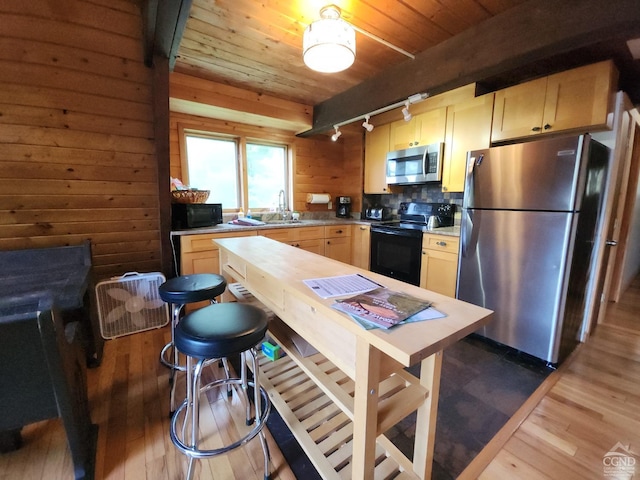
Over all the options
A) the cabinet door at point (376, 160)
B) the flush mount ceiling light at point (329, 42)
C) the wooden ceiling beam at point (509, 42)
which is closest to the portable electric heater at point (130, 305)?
the flush mount ceiling light at point (329, 42)

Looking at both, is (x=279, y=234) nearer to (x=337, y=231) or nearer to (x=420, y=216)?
(x=337, y=231)

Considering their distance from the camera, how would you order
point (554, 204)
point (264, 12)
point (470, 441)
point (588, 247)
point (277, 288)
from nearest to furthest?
point (277, 288) → point (470, 441) → point (264, 12) → point (554, 204) → point (588, 247)

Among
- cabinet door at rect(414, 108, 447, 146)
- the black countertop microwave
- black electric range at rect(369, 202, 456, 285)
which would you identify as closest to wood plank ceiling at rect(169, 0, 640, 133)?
cabinet door at rect(414, 108, 447, 146)

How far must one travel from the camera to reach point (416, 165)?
319 cm

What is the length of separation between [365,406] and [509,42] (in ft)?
6.83

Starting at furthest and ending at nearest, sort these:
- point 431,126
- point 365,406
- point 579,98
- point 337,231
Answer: point 337,231
point 431,126
point 579,98
point 365,406

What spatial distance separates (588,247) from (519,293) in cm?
62

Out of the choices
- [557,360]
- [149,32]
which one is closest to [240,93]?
[149,32]

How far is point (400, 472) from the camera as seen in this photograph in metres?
1.11

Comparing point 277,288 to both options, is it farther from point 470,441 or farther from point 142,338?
point 142,338

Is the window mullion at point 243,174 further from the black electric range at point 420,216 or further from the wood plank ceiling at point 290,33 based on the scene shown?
the black electric range at point 420,216

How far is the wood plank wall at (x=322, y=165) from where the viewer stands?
3811 mm

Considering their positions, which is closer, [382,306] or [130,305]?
[382,306]

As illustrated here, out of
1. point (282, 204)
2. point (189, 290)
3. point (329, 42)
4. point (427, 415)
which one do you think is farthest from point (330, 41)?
point (282, 204)
